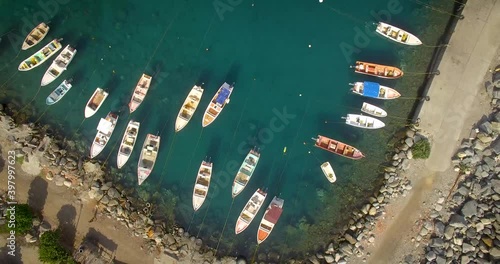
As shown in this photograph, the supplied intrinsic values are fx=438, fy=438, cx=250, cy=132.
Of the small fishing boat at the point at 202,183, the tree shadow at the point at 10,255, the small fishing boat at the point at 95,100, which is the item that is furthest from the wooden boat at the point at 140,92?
the tree shadow at the point at 10,255

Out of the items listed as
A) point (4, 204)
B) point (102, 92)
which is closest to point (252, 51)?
point (102, 92)

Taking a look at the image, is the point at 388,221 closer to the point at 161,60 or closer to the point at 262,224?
the point at 262,224

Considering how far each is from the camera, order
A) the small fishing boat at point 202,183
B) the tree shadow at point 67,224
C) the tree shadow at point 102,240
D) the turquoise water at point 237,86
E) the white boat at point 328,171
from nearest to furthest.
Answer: the tree shadow at point 67,224
the tree shadow at point 102,240
the small fishing boat at point 202,183
the white boat at point 328,171
the turquoise water at point 237,86

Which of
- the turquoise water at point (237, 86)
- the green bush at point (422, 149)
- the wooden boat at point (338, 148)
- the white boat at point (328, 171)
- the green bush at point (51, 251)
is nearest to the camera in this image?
the green bush at point (51, 251)

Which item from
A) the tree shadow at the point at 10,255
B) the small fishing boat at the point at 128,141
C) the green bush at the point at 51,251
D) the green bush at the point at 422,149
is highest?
the green bush at the point at 422,149

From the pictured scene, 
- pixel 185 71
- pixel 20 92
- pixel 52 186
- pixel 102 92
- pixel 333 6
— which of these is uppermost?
pixel 333 6

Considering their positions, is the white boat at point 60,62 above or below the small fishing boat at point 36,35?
below

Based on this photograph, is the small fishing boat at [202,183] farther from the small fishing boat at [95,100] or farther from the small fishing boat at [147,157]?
the small fishing boat at [95,100]
